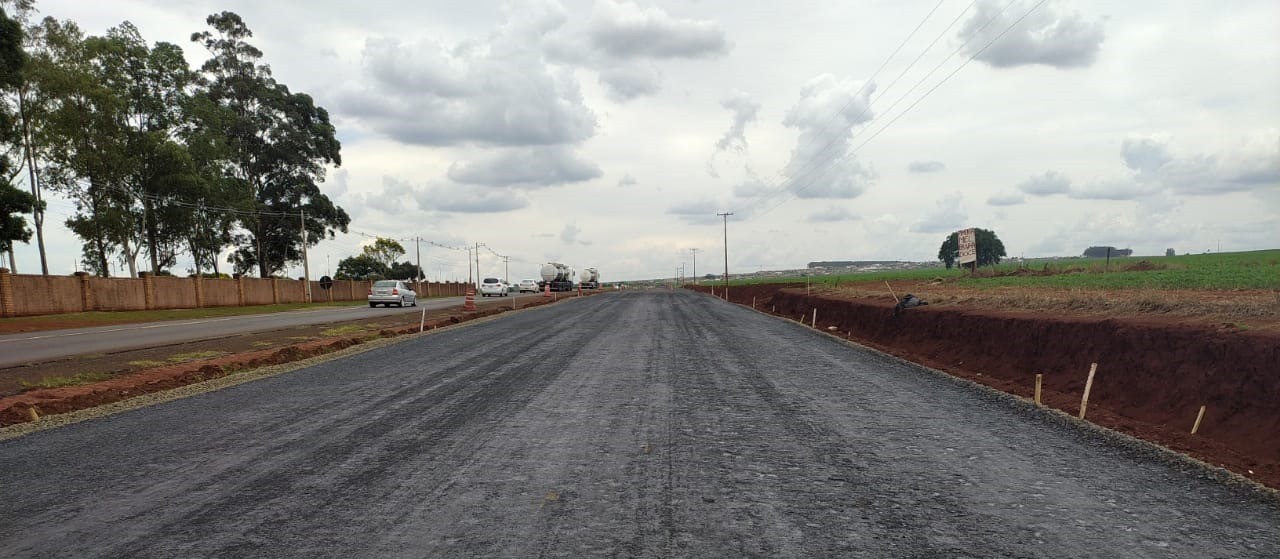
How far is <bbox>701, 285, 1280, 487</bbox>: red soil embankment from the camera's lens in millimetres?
6824

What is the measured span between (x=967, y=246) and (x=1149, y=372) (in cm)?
2045

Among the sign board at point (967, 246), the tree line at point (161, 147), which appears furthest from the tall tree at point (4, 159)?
the sign board at point (967, 246)

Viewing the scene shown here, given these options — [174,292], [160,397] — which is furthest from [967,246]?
[174,292]

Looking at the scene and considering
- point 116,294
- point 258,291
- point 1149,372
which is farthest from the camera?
point 258,291

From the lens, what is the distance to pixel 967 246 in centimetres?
2816

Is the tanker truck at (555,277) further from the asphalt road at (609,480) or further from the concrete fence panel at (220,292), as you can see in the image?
the asphalt road at (609,480)

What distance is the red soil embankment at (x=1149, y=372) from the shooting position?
6824 millimetres

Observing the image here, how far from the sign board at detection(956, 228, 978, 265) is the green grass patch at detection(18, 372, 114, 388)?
92.4 feet

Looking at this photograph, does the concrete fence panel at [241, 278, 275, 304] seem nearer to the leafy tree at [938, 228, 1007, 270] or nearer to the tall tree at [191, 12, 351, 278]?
the tall tree at [191, 12, 351, 278]

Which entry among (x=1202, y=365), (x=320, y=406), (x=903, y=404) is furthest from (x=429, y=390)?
(x=1202, y=365)

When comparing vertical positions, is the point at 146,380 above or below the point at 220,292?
below

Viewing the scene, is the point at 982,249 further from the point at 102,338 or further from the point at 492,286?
the point at 102,338

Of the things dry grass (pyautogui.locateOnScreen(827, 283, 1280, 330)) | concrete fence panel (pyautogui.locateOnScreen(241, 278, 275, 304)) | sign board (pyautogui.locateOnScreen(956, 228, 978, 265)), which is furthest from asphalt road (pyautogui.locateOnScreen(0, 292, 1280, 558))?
concrete fence panel (pyautogui.locateOnScreen(241, 278, 275, 304))

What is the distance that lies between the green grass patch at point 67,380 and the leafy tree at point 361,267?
3860 inches
